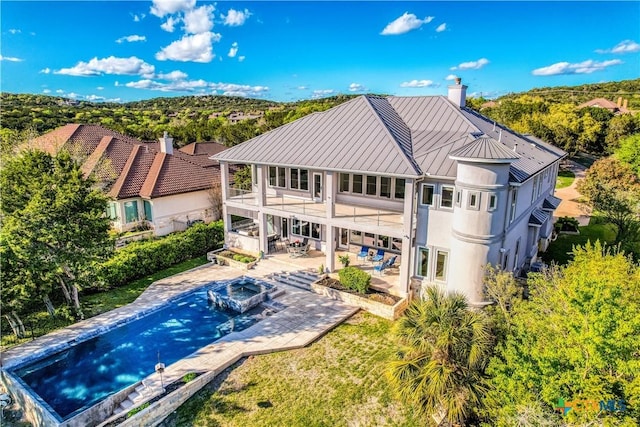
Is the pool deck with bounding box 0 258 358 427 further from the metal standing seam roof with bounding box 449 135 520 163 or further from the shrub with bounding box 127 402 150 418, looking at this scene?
the metal standing seam roof with bounding box 449 135 520 163

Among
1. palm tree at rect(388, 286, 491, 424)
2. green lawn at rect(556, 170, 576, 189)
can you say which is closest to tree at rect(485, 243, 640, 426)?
palm tree at rect(388, 286, 491, 424)

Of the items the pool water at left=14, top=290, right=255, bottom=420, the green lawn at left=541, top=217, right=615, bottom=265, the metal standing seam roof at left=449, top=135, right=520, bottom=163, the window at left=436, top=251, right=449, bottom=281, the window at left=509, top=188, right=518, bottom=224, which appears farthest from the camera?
the green lawn at left=541, top=217, right=615, bottom=265


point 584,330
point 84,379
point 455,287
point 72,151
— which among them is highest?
point 72,151

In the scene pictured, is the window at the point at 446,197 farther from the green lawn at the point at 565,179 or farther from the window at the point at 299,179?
the green lawn at the point at 565,179

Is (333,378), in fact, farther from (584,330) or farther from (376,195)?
(376,195)

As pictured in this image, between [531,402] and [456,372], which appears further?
[456,372]

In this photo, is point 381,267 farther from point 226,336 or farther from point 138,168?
point 138,168

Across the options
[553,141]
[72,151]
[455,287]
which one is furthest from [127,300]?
[553,141]

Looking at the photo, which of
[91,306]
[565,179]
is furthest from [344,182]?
[565,179]

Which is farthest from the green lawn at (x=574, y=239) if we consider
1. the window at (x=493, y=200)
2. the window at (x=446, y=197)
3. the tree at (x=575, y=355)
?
the tree at (x=575, y=355)
